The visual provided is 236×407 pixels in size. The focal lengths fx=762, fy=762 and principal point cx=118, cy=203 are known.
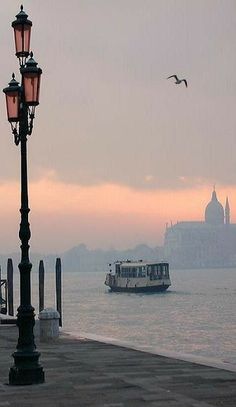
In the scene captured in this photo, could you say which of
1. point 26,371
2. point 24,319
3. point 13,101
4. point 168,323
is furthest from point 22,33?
point 168,323

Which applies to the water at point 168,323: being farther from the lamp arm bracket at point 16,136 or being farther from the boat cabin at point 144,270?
the lamp arm bracket at point 16,136

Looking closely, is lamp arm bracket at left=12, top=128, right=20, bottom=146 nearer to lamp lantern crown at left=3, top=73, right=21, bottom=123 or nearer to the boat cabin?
lamp lantern crown at left=3, top=73, right=21, bottom=123

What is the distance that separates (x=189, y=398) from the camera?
465 inches

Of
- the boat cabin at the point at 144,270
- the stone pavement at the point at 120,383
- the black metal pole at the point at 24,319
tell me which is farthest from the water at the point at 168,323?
the black metal pole at the point at 24,319

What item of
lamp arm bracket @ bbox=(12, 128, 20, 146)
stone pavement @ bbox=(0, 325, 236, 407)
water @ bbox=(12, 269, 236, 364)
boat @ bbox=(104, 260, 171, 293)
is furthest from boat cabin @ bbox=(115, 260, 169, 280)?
lamp arm bracket @ bbox=(12, 128, 20, 146)

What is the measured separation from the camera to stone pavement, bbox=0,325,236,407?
1165 centimetres

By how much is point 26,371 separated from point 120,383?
169 cm

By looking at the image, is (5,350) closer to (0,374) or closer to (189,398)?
(0,374)

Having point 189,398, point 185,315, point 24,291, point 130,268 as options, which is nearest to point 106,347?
point 24,291

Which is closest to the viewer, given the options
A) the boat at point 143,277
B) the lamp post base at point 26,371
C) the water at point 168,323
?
the lamp post base at point 26,371

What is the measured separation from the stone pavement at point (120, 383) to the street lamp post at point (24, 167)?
45 centimetres

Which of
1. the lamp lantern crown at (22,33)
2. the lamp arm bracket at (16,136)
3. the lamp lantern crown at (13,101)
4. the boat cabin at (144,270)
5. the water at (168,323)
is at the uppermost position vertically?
the boat cabin at (144,270)

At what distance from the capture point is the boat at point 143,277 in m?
139

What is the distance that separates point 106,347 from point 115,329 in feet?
166
